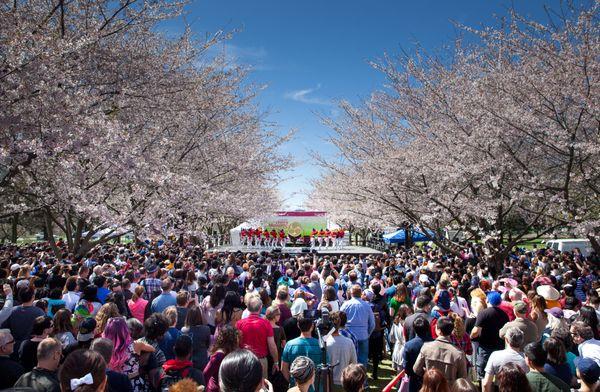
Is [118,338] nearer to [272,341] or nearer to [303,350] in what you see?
[272,341]

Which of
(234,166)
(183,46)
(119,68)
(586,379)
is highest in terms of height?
(183,46)

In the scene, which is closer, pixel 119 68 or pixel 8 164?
pixel 8 164

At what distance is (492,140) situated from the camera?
36.8 ft

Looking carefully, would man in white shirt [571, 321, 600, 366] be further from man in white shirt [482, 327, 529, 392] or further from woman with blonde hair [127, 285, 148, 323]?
woman with blonde hair [127, 285, 148, 323]

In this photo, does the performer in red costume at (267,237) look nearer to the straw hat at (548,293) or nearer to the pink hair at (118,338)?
the straw hat at (548,293)

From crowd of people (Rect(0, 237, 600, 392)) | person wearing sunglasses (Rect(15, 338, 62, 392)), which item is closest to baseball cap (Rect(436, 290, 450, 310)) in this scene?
crowd of people (Rect(0, 237, 600, 392))

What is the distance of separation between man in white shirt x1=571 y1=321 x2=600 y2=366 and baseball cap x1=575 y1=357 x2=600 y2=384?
3.90ft

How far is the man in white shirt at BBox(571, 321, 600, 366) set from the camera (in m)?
4.71

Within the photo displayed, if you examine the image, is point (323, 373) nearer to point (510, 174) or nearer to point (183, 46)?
point (183, 46)

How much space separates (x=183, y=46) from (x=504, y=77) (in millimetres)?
8085

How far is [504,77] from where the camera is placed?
1059 centimetres

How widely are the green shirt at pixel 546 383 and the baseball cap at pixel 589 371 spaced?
189 mm

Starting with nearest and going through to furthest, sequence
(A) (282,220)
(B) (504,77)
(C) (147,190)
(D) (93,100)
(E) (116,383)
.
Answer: (E) (116,383)
(D) (93,100)
(B) (504,77)
(C) (147,190)
(A) (282,220)

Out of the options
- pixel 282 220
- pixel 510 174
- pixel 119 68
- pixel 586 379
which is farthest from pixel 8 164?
pixel 282 220
